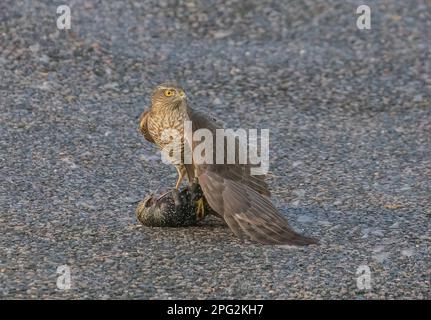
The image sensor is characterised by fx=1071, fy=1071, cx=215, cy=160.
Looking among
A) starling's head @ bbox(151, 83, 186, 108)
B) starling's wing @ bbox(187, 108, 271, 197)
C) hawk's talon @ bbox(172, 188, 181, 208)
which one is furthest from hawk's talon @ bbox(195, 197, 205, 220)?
starling's head @ bbox(151, 83, 186, 108)

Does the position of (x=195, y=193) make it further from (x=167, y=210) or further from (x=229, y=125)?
(x=229, y=125)

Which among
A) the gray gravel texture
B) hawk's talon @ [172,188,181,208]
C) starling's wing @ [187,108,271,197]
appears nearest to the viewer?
the gray gravel texture

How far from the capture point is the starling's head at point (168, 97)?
274 inches

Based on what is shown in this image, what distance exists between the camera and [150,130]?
7.05 meters

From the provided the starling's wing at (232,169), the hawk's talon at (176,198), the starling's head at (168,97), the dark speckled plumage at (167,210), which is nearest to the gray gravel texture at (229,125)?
the dark speckled plumage at (167,210)

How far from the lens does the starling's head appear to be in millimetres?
6957

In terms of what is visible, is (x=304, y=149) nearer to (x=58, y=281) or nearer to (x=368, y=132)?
(x=368, y=132)

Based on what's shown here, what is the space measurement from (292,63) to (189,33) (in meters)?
1.23

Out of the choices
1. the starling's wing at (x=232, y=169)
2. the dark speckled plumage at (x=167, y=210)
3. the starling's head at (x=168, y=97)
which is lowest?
the dark speckled plumage at (x=167, y=210)

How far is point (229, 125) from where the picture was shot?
9.55 m

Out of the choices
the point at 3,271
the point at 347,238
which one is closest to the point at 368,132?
the point at 347,238

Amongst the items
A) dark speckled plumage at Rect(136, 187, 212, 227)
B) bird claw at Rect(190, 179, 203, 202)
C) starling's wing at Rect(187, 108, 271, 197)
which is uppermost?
starling's wing at Rect(187, 108, 271, 197)

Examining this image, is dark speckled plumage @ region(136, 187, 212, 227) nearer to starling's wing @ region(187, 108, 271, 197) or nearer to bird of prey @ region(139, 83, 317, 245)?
bird of prey @ region(139, 83, 317, 245)

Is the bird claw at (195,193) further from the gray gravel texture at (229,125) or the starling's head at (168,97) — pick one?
the starling's head at (168,97)
